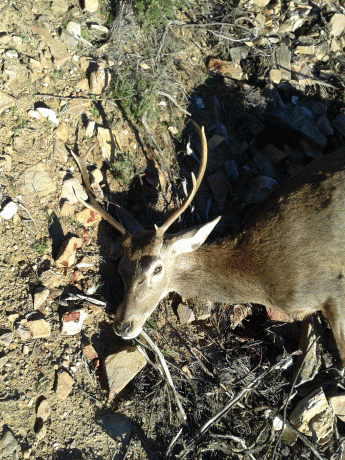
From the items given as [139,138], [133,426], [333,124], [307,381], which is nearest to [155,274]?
[133,426]

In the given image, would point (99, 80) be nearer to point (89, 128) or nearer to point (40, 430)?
point (89, 128)

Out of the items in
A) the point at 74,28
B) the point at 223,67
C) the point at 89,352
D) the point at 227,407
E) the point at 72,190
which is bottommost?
the point at 227,407

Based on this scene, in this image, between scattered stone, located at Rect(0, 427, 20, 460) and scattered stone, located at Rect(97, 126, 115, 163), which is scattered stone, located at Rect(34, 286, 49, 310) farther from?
scattered stone, located at Rect(97, 126, 115, 163)

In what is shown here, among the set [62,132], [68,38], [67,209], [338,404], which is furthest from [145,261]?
[68,38]

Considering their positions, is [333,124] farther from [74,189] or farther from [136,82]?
[74,189]

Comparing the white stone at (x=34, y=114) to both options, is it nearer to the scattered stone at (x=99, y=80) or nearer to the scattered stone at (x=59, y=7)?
the scattered stone at (x=99, y=80)

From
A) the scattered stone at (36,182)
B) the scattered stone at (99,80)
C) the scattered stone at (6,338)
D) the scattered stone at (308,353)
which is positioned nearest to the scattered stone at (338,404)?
the scattered stone at (308,353)
